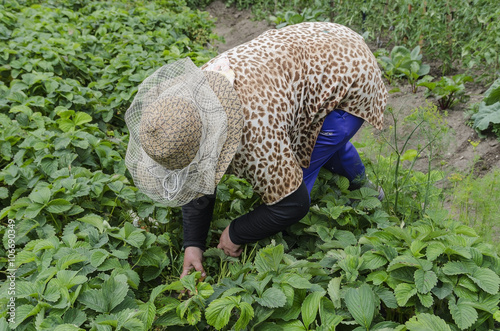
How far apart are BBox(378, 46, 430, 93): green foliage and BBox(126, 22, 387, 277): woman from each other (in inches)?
96.8

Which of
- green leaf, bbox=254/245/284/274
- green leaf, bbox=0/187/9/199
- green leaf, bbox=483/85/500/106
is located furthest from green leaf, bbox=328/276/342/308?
green leaf, bbox=483/85/500/106

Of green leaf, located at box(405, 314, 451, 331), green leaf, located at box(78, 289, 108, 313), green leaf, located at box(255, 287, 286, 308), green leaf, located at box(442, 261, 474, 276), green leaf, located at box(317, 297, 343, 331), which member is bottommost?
green leaf, located at box(78, 289, 108, 313)

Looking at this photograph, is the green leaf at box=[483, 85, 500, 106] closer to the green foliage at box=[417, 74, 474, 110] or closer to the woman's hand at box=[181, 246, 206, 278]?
the green foliage at box=[417, 74, 474, 110]

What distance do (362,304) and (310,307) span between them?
19cm

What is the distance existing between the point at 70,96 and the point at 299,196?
84.2 inches

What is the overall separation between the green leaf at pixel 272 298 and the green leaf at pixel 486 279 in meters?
0.73

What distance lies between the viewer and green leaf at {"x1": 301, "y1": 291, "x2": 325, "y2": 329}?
1645mm

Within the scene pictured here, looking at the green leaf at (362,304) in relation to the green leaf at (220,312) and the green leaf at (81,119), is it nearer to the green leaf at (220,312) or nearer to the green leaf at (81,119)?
the green leaf at (220,312)

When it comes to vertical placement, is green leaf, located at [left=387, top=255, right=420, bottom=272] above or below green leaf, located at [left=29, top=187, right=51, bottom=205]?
above

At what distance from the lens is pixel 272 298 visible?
65.7 inches

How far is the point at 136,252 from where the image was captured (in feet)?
6.89

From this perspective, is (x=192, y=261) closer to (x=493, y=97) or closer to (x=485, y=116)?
(x=493, y=97)

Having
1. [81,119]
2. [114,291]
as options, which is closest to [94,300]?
[114,291]

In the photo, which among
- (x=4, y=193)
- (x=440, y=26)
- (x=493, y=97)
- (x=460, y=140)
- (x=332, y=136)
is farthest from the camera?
(x=440, y=26)
